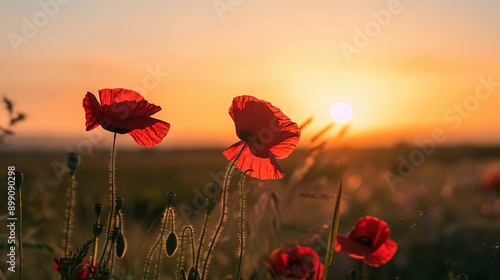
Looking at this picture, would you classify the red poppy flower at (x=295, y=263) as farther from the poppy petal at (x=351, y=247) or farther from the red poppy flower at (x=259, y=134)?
the red poppy flower at (x=259, y=134)

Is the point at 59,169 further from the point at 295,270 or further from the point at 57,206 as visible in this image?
the point at 295,270

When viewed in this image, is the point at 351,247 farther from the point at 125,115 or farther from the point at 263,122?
the point at 125,115

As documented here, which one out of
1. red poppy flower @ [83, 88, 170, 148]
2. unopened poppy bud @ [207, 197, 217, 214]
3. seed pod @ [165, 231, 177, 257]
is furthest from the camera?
red poppy flower @ [83, 88, 170, 148]

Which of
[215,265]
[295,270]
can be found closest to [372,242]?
[295,270]

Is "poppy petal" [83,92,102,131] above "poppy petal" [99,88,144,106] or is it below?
below

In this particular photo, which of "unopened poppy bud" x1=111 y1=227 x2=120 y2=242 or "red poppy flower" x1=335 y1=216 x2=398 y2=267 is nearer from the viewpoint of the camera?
"unopened poppy bud" x1=111 y1=227 x2=120 y2=242

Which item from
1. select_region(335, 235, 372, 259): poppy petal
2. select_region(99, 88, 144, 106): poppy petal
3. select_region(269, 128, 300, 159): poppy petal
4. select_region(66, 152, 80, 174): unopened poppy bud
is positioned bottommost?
select_region(335, 235, 372, 259): poppy petal

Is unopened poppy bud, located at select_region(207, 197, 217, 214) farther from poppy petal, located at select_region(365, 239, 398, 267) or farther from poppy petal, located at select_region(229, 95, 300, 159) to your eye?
poppy petal, located at select_region(365, 239, 398, 267)

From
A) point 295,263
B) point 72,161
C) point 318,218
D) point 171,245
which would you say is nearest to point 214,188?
point 171,245

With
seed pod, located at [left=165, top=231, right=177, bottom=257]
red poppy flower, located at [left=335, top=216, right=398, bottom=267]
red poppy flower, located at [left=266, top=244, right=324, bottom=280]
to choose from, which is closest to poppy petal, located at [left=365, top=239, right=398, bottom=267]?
red poppy flower, located at [left=335, top=216, right=398, bottom=267]

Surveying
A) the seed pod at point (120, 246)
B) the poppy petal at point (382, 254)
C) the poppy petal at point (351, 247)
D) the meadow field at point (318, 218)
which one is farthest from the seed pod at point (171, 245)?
the poppy petal at point (382, 254)

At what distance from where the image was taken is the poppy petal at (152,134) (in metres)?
2.16

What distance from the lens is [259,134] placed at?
86.8 inches

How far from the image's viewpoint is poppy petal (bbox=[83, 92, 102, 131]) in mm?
2115
